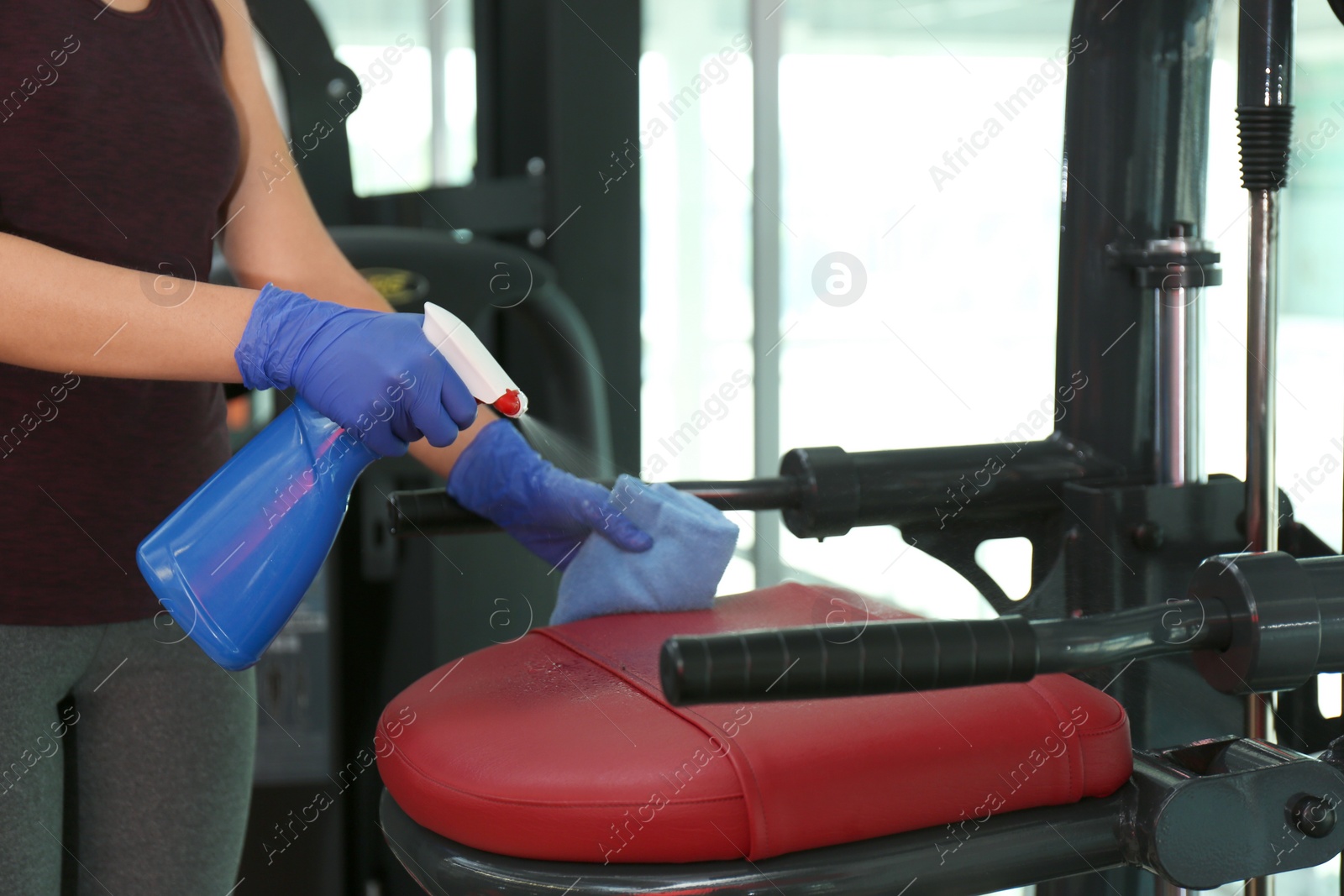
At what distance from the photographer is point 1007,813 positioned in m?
0.74

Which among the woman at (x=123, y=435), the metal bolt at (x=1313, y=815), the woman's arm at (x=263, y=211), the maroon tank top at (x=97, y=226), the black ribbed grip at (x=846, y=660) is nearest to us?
the black ribbed grip at (x=846, y=660)

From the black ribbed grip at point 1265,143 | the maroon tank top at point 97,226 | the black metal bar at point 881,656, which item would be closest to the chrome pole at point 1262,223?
the black ribbed grip at point 1265,143

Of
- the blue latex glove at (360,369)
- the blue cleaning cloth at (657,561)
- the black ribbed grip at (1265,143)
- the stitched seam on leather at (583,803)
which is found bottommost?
the stitched seam on leather at (583,803)

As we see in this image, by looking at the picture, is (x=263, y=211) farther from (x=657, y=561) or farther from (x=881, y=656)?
(x=881, y=656)

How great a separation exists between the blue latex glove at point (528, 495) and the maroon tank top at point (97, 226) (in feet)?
0.82

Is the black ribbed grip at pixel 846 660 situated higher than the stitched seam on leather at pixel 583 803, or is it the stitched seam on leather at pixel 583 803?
the black ribbed grip at pixel 846 660

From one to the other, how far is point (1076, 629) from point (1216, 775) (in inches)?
5.9

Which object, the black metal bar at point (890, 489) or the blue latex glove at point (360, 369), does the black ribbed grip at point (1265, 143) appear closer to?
the black metal bar at point (890, 489)

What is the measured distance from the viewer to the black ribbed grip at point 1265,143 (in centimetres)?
85

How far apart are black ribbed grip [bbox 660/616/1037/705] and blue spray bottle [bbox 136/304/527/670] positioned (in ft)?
0.94

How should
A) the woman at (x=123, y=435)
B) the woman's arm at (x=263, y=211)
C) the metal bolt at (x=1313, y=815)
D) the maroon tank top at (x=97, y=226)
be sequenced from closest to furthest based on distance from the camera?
1. the metal bolt at (x=1313, y=815)
2. the woman at (x=123, y=435)
3. the maroon tank top at (x=97, y=226)
4. the woman's arm at (x=263, y=211)

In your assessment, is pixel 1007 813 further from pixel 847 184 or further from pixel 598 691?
pixel 847 184

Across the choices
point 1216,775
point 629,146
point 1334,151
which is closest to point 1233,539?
point 1216,775

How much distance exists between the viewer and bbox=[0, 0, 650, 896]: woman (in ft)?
2.71
